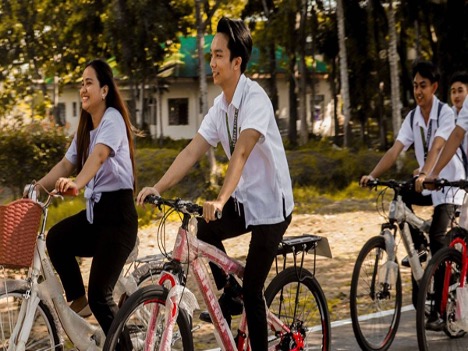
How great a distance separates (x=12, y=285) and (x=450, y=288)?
11.4 feet

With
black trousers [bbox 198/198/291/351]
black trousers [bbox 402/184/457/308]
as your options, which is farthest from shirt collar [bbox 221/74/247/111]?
black trousers [bbox 402/184/457/308]

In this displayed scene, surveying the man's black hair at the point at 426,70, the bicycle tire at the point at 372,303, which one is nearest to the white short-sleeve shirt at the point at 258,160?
the bicycle tire at the point at 372,303

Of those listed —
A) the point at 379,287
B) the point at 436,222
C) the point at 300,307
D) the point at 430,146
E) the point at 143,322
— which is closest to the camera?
the point at 143,322

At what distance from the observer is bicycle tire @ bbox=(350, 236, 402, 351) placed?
7.49 metres

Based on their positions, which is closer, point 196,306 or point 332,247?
point 196,306

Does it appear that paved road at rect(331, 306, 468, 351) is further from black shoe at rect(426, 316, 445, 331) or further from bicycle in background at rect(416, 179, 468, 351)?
black shoe at rect(426, 316, 445, 331)

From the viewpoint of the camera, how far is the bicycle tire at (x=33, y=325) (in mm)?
5352

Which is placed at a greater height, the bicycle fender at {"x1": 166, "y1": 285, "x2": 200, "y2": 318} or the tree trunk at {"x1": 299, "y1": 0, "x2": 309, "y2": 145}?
the tree trunk at {"x1": 299, "y1": 0, "x2": 309, "y2": 145}

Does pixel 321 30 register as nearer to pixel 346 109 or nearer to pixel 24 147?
pixel 346 109

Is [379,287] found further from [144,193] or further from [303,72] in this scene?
[303,72]

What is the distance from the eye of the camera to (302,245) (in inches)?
233

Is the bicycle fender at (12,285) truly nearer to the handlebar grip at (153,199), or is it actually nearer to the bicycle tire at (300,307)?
the handlebar grip at (153,199)

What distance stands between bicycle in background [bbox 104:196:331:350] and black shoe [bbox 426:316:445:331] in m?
1.41

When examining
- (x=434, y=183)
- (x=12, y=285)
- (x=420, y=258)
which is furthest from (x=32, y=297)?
(x=420, y=258)
